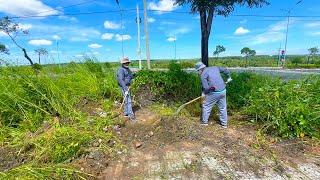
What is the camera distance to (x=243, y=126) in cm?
663

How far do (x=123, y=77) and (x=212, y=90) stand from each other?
7.16 feet

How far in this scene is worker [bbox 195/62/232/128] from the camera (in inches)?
252

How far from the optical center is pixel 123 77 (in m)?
7.38

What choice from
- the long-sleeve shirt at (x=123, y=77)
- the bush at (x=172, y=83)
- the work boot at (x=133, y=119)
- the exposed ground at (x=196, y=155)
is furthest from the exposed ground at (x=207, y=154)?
the bush at (x=172, y=83)

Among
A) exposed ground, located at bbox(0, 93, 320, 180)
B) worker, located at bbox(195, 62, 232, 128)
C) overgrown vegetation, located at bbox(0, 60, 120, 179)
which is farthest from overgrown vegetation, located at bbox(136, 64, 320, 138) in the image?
overgrown vegetation, located at bbox(0, 60, 120, 179)

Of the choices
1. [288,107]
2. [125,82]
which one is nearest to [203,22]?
[125,82]

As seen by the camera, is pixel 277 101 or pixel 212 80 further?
pixel 212 80

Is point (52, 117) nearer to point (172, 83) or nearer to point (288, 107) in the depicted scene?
point (172, 83)

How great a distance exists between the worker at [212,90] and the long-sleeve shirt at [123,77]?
178cm

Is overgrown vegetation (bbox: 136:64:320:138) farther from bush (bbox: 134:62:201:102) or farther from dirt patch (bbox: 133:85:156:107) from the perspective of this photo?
dirt patch (bbox: 133:85:156:107)

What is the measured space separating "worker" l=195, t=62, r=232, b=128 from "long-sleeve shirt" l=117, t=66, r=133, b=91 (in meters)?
1.78

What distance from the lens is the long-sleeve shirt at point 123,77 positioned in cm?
732

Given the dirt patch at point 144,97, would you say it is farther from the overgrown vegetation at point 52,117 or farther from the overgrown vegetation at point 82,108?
the overgrown vegetation at point 52,117

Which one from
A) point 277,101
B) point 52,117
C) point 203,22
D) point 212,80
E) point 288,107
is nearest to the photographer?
point 288,107
